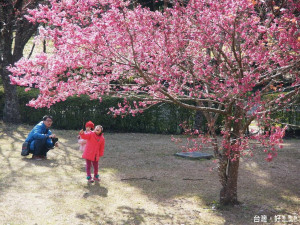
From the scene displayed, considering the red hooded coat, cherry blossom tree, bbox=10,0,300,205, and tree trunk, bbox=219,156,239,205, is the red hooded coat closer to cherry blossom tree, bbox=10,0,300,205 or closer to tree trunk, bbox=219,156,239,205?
cherry blossom tree, bbox=10,0,300,205

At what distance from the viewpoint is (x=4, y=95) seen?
16156 mm

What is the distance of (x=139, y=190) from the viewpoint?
7.52 m

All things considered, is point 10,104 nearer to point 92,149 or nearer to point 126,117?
point 126,117

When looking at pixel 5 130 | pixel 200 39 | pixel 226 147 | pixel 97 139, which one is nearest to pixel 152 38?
pixel 200 39

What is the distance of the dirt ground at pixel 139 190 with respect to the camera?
20.1 ft

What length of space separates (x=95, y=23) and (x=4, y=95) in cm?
1129

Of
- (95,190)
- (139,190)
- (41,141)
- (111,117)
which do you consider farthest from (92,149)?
(111,117)

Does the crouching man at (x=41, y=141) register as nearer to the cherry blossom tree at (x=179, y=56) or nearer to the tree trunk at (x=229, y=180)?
the cherry blossom tree at (x=179, y=56)

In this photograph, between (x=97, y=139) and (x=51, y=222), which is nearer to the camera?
(x=51, y=222)

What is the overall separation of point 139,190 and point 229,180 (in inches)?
66.7

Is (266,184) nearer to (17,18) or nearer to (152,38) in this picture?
(152,38)

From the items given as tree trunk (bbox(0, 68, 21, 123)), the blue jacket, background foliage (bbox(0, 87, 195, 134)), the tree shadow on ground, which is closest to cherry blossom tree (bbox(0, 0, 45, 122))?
tree trunk (bbox(0, 68, 21, 123))

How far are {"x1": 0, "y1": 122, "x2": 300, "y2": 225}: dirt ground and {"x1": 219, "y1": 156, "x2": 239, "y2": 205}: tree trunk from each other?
147 millimetres

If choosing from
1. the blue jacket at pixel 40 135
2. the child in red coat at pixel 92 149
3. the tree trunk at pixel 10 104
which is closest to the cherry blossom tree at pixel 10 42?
the tree trunk at pixel 10 104
